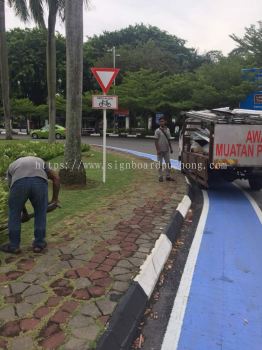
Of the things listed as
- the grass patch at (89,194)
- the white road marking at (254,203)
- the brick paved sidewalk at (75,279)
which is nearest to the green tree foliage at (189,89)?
the grass patch at (89,194)

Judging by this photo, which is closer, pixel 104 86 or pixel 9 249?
pixel 9 249

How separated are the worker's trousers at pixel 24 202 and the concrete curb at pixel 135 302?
1451 millimetres

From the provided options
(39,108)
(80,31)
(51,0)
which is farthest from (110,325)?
(39,108)

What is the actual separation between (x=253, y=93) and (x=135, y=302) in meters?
29.4

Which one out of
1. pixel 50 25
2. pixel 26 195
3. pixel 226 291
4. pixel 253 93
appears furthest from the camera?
pixel 253 93

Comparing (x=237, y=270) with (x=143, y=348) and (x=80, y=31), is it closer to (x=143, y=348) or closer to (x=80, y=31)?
(x=143, y=348)

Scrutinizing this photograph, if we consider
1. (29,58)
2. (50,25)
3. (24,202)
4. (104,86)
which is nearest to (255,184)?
(104,86)

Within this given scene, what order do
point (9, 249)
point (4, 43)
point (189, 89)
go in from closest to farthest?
point (9, 249) → point (4, 43) → point (189, 89)

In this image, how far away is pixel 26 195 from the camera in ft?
16.7

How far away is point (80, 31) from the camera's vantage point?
32.2 feet

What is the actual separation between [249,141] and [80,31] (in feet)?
15.8

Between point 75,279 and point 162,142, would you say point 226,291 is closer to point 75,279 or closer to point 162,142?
point 75,279

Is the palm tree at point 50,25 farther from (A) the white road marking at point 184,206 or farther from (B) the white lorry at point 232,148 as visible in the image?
(A) the white road marking at point 184,206

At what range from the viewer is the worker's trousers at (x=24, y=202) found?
506 centimetres
